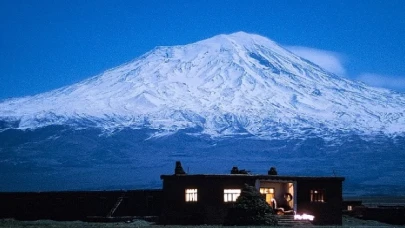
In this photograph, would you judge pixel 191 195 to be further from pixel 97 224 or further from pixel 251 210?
pixel 97 224

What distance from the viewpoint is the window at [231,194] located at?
43062mm

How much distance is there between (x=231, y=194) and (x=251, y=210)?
3203 millimetres

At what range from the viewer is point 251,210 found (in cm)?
4006

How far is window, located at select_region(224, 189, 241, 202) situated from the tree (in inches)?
101

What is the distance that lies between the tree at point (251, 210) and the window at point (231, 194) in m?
2.55

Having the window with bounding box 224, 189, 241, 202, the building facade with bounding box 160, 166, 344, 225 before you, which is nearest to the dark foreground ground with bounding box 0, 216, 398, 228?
the building facade with bounding box 160, 166, 344, 225

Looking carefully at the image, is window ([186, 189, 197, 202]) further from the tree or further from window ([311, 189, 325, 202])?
window ([311, 189, 325, 202])

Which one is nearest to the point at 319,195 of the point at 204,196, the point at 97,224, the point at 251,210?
the point at 251,210

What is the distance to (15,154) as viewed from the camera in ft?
645

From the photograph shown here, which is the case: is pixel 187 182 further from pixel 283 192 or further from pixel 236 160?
pixel 236 160

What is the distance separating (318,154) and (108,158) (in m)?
52.4

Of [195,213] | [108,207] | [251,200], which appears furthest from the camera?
[108,207]

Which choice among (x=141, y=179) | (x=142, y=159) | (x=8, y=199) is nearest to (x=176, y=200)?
(x=8, y=199)

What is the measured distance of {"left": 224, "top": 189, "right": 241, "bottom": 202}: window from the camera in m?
43.1
